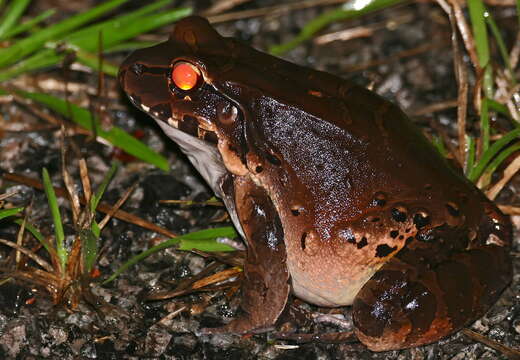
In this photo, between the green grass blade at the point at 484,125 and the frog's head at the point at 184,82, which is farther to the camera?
the green grass blade at the point at 484,125

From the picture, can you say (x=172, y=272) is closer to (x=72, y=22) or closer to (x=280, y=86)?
(x=280, y=86)

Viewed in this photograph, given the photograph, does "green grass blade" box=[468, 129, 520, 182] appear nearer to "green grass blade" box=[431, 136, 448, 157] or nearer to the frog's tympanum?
"green grass blade" box=[431, 136, 448, 157]

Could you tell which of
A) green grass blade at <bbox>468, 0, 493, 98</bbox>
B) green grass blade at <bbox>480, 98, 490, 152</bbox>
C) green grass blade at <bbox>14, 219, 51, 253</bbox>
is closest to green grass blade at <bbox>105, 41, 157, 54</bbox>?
green grass blade at <bbox>14, 219, 51, 253</bbox>

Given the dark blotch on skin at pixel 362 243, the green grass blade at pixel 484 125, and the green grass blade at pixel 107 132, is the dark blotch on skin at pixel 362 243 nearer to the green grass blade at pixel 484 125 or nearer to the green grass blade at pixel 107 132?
the green grass blade at pixel 484 125

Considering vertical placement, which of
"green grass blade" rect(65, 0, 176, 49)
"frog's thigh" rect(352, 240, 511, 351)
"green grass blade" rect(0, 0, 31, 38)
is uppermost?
"green grass blade" rect(0, 0, 31, 38)

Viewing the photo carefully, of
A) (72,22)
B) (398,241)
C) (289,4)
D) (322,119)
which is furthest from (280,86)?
(289,4)

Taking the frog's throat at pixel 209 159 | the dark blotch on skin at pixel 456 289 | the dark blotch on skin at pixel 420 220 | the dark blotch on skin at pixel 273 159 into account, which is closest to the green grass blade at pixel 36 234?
the frog's throat at pixel 209 159
